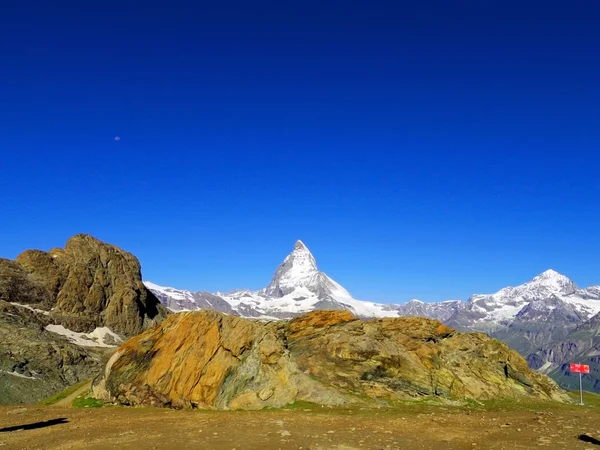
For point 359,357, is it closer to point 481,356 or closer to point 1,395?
point 481,356

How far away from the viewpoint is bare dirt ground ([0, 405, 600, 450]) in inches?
991

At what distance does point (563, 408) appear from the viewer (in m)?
37.7

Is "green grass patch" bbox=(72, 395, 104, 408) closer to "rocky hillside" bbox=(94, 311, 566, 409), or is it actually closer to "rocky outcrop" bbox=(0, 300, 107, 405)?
"rocky hillside" bbox=(94, 311, 566, 409)

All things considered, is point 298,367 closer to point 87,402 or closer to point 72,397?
point 87,402

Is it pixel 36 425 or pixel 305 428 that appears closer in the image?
pixel 305 428

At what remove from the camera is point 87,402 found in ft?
135

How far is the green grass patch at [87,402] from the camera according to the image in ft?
132

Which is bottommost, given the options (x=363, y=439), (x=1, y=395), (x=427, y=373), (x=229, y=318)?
(x=1, y=395)

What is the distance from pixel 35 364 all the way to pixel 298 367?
413 feet

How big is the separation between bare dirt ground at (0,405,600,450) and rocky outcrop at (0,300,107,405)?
92.5 meters

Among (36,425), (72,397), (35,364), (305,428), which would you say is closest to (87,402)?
(72,397)

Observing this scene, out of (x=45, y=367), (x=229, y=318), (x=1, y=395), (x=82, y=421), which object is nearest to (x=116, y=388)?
(x=82, y=421)

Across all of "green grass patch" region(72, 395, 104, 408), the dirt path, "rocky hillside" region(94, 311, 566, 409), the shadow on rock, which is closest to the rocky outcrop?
the dirt path

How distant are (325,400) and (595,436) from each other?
59.9 ft
